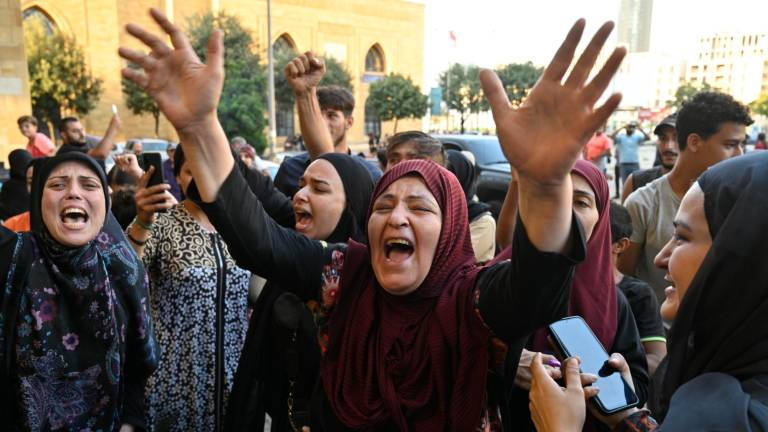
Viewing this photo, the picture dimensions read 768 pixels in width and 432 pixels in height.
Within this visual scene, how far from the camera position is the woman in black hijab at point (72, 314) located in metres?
2.07

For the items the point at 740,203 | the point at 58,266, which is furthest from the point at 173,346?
the point at 740,203

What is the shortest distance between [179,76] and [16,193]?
4245 millimetres

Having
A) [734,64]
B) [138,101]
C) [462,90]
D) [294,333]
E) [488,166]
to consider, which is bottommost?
[294,333]

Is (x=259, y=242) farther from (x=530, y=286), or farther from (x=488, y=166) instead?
(x=488, y=166)

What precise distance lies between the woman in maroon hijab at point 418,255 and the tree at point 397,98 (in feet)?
118

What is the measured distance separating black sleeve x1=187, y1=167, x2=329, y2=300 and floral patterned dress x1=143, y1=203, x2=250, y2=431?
0.88 m

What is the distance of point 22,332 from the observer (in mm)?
2062

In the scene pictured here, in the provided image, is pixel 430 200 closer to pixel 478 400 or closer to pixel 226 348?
pixel 478 400

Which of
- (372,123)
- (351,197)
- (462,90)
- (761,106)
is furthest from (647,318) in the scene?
(761,106)

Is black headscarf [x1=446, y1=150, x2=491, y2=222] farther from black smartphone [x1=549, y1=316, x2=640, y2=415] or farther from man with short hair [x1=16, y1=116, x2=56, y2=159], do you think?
man with short hair [x1=16, y1=116, x2=56, y2=159]

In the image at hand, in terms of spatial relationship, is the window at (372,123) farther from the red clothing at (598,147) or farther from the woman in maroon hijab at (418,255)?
the woman in maroon hijab at (418,255)

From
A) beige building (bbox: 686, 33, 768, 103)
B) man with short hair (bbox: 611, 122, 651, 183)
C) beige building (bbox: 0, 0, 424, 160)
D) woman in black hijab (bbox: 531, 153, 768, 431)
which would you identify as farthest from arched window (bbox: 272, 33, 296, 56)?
beige building (bbox: 686, 33, 768, 103)

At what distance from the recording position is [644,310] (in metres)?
2.17

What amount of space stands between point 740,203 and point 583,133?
341 millimetres
